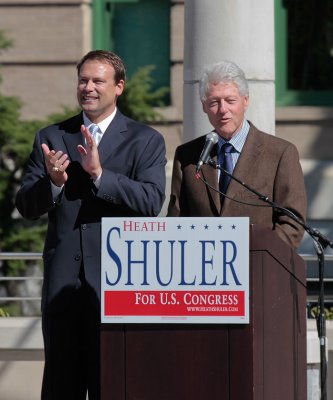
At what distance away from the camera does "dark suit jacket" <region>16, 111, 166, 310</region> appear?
19.0 ft

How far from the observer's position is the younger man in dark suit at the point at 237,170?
5.96 meters

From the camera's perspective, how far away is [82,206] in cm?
591

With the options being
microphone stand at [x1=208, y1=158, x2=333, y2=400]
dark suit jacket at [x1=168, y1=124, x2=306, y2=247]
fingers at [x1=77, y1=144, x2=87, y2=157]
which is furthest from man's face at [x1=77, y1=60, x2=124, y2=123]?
microphone stand at [x1=208, y1=158, x2=333, y2=400]

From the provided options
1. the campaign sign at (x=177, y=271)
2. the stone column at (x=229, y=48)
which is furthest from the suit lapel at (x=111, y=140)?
the stone column at (x=229, y=48)

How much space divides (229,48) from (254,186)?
2.16 metres

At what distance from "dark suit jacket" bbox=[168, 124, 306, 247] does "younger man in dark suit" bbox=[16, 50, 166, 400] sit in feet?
0.59

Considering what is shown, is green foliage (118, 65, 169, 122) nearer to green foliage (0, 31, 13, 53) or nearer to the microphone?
green foliage (0, 31, 13, 53)

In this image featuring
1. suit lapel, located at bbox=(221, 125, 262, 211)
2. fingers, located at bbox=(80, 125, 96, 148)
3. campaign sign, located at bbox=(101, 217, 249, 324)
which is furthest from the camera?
suit lapel, located at bbox=(221, 125, 262, 211)

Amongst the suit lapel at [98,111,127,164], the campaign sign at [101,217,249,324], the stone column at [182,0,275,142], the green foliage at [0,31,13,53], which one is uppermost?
the green foliage at [0,31,13,53]

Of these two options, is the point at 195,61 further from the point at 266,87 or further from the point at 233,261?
the point at 233,261

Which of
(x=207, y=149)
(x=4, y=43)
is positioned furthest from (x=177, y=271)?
(x=4, y=43)

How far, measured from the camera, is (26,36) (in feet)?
42.6

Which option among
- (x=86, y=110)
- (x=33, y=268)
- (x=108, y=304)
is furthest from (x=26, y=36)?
(x=108, y=304)

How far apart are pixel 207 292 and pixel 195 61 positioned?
10.1ft
